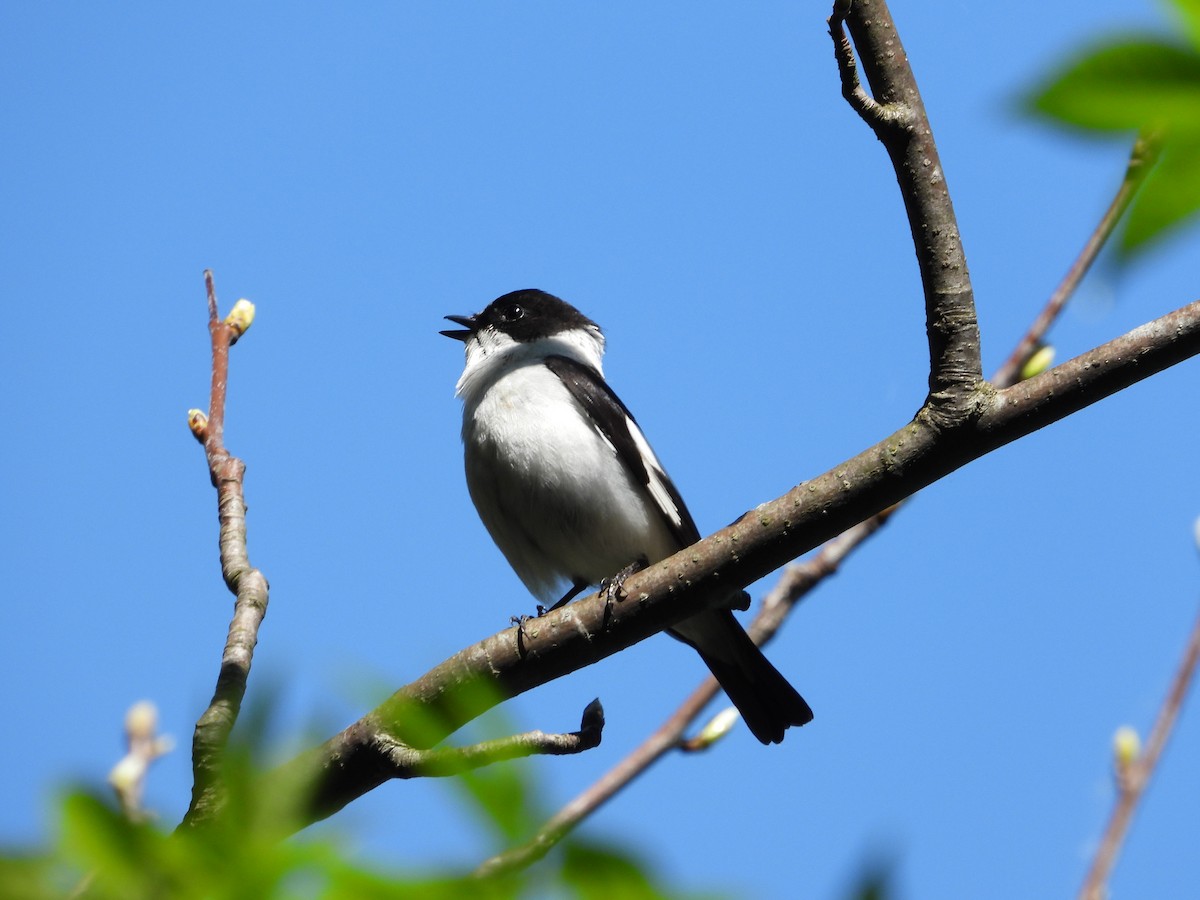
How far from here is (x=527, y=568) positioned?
6.41 m

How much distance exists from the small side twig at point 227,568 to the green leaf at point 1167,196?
2.74 m

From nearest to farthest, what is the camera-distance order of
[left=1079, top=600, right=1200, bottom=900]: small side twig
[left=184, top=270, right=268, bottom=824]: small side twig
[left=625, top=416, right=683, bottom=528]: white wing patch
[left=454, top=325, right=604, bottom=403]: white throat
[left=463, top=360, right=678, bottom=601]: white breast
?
1. [left=1079, top=600, right=1200, bottom=900]: small side twig
2. [left=184, top=270, right=268, bottom=824]: small side twig
3. [left=463, top=360, right=678, bottom=601]: white breast
4. [left=625, top=416, right=683, bottom=528]: white wing patch
5. [left=454, top=325, right=604, bottom=403]: white throat

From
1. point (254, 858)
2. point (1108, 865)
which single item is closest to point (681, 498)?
point (1108, 865)

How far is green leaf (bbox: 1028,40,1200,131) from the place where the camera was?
93 centimetres

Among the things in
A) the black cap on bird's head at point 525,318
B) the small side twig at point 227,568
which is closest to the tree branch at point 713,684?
the small side twig at point 227,568

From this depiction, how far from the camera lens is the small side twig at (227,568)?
10.6ft

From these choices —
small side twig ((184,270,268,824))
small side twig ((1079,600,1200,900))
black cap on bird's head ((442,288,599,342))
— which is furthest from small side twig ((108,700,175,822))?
black cap on bird's head ((442,288,599,342))

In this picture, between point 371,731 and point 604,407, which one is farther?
point 604,407

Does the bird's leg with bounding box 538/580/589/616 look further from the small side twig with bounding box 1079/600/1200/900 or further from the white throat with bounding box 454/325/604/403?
the small side twig with bounding box 1079/600/1200/900

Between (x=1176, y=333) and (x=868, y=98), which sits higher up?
(x=868, y=98)

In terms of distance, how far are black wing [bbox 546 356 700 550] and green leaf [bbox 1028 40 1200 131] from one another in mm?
5177

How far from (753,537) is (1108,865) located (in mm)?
1243

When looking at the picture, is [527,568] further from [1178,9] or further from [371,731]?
[1178,9]

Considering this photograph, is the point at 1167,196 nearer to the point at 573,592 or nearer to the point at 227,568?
the point at 227,568
